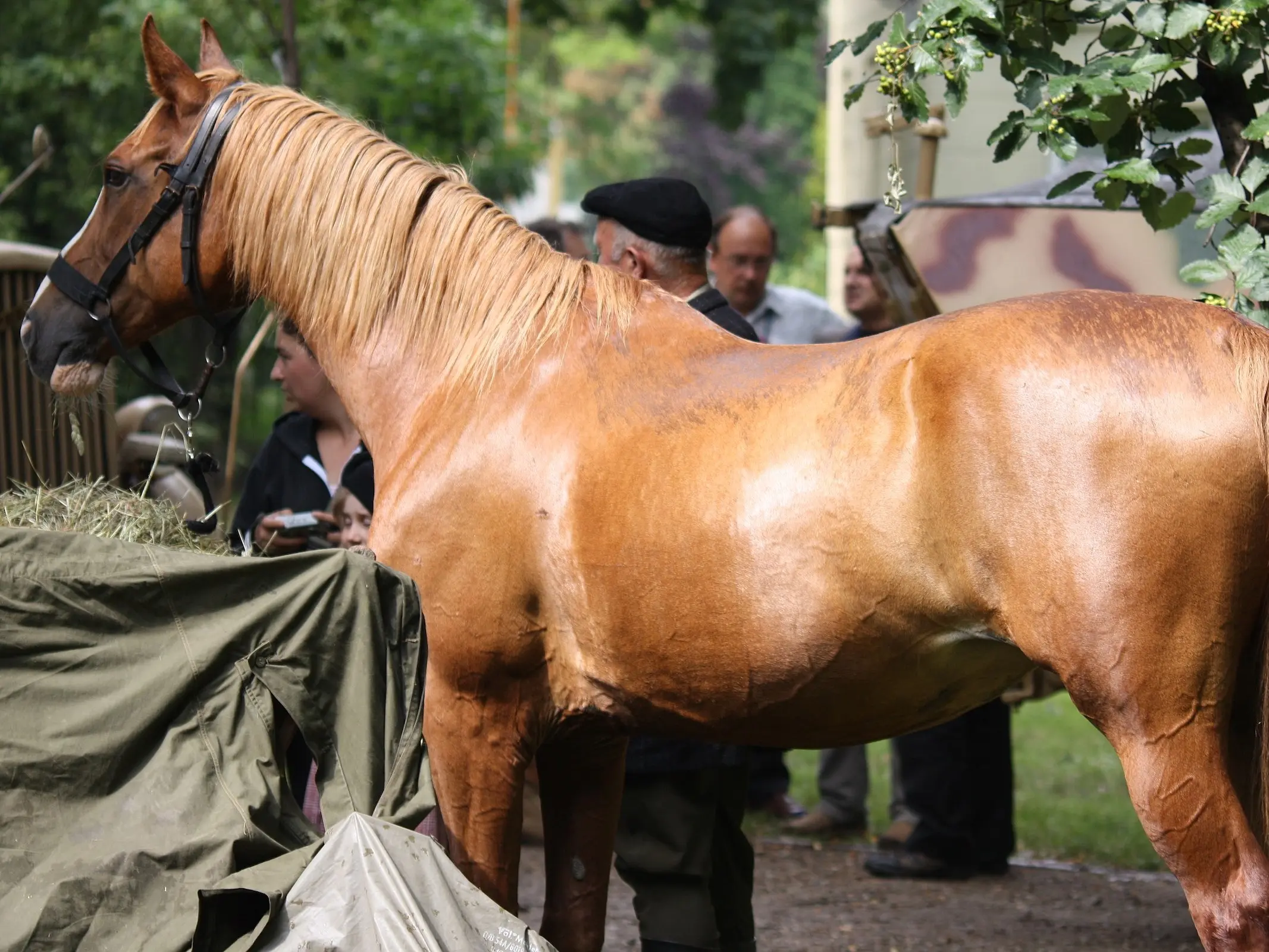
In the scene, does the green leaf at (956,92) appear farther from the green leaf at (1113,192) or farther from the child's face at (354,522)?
the child's face at (354,522)

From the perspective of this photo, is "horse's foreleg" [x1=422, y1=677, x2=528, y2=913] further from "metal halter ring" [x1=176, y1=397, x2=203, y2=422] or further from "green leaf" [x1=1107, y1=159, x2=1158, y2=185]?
"green leaf" [x1=1107, y1=159, x2=1158, y2=185]

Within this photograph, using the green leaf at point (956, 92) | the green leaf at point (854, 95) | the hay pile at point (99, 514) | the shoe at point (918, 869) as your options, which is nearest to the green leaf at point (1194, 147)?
the green leaf at point (956, 92)

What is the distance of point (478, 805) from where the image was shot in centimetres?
332

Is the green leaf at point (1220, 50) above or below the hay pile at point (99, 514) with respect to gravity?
above

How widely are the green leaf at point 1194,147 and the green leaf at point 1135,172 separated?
30cm

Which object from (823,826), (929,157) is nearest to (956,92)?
(929,157)

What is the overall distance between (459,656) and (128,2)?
7826mm

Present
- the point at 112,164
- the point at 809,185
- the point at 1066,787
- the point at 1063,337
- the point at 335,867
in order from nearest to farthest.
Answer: the point at 335,867
the point at 1063,337
the point at 112,164
the point at 1066,787
the point at 809,185

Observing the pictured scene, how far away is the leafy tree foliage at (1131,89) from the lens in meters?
3.47

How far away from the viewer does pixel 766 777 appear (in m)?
7.17

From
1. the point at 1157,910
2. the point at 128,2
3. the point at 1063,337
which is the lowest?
the point at 1157,910

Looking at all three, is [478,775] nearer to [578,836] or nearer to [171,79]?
[578,836]

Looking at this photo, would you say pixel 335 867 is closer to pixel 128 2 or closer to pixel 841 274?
pixel 128 2

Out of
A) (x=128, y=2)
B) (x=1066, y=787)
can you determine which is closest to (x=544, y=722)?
(x=1066, y=787)
